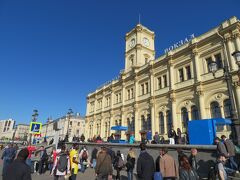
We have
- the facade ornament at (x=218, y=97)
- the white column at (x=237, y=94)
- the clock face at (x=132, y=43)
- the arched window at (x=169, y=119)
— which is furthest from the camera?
the clock face at (x=132, y=43)

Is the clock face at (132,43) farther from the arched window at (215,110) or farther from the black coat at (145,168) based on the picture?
the black coat at (145,168)

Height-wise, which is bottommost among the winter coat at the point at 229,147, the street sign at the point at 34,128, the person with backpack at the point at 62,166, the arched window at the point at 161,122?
the person with backpack at the point at 62,166

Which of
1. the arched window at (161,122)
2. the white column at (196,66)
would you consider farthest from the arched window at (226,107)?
the arched window at (161,122)

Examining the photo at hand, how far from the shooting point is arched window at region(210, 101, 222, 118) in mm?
17903

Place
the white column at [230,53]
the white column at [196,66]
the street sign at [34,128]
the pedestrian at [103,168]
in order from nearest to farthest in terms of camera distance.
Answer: the pedestrian at [103,168]
the street sign at [34,128]
the white column at [230,53]
the white column at [196,66]

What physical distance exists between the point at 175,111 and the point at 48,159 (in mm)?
15107

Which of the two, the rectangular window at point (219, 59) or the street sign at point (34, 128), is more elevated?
the rectangular window at point (219, 59)

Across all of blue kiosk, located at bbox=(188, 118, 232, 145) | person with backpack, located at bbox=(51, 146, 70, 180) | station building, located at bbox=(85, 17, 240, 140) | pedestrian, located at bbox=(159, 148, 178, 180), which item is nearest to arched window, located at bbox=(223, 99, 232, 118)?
station building, located at bbox=(85, 17, 240, 140)

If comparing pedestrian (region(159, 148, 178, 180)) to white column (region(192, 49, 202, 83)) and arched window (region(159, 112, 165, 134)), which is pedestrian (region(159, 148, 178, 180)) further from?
arched window (region(159, 112, 165, 134))

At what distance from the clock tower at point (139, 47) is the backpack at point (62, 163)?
27.6 m

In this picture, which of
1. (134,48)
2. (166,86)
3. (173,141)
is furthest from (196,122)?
(134,48)

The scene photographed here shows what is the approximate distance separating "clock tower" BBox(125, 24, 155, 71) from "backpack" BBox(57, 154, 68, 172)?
90.5ft

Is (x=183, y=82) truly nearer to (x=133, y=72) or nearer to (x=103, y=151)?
(x=133, y=72)

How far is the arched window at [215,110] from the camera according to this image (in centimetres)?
1790
